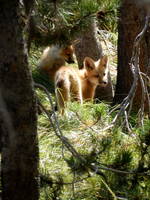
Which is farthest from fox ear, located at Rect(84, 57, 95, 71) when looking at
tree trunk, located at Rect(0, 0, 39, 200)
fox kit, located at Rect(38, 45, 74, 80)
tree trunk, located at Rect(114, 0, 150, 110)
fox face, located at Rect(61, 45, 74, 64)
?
tree trunk, located at Rect(0, 0, 39, 200)

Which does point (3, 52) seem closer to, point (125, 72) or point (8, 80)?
point (8, 80)

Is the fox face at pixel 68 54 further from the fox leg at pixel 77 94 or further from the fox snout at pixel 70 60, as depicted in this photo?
the fox leg at pixel 77 94

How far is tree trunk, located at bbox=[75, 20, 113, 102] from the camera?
8070 mm

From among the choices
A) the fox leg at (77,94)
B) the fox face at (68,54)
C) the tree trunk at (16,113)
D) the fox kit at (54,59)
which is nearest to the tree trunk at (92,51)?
the fox kit at (54,59)

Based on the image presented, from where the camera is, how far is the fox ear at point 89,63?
8.01m

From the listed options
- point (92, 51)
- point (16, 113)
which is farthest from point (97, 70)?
point (16, 113)

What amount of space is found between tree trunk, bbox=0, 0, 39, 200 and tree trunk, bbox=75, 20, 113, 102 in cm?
565

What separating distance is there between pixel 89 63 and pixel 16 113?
229 inches

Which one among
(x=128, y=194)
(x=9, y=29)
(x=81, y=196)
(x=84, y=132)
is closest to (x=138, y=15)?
(x=84, y=132)

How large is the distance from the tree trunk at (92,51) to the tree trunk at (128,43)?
44.0 inches

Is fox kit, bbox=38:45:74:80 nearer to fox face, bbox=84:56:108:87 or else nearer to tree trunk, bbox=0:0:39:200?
fox face, bbox=84:56:108:87

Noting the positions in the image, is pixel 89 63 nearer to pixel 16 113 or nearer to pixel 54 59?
pixel 54 59

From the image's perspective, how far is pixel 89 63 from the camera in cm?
805

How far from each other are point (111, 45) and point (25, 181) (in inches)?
323
